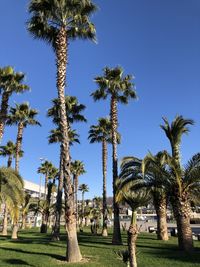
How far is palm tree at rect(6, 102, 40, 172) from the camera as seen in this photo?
3250 centimetres

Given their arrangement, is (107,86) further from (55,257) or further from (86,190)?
(86,190)

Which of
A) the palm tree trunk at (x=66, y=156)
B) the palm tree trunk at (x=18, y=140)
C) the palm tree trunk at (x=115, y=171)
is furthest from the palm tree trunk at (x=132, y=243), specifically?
the palm tree trunk at (x=18, y=140)

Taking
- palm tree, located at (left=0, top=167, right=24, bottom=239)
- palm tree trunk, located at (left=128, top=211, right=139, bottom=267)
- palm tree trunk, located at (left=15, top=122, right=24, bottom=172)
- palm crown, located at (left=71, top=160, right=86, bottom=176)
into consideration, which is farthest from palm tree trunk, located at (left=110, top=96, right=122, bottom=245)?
palm crown, located at (left=71, top=160, right=86, bottom=176)

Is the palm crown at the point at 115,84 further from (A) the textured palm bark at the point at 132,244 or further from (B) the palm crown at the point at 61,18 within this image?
(A) the textured palm bark at the point at 132,244

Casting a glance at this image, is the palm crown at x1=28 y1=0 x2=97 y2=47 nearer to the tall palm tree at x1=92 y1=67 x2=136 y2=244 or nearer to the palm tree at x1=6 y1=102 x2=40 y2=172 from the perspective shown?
the tall palm tree at x1=92 y1=67 x2=136 y2=244

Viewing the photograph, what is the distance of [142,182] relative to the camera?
67.9 ft

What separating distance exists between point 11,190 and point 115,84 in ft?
47.2

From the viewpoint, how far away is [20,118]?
3272 cm

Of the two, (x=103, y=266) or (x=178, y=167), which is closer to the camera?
(x=103, y=266)

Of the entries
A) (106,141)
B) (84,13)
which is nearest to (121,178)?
(84,13)

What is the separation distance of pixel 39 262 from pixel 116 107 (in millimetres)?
15999

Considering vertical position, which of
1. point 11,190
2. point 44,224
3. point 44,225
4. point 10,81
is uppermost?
point 10,81

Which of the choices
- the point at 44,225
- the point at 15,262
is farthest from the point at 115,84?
the point at 44,225

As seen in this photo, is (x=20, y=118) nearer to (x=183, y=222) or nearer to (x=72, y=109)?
(x=72, y=109)
